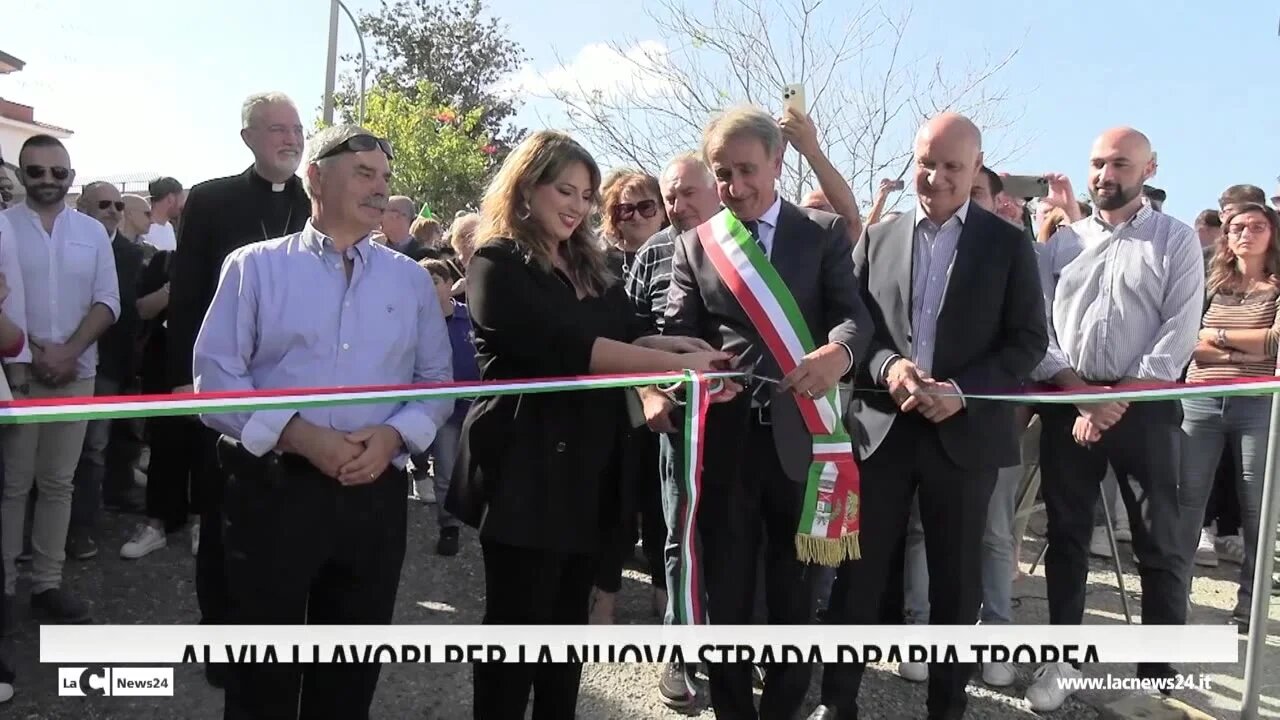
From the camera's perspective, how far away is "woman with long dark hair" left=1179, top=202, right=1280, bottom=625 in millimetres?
4547

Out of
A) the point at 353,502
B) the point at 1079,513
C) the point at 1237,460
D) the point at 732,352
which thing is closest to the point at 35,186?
the point at 353,502

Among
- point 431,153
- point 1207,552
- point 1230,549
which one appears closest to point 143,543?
point 1207,552

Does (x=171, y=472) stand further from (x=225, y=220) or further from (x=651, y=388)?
(x=651, y=388)

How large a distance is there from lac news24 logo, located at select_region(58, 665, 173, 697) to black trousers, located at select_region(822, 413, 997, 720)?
8.29 feet

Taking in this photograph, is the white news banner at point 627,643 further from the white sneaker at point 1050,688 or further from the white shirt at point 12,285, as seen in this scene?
the white shirt at point 12,285

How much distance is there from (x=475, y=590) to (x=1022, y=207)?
4029mm

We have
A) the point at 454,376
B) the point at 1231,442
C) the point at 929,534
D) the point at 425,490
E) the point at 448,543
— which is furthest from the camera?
the point at 425,490

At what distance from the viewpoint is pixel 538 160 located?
8.42 feet

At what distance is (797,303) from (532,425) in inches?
39.1

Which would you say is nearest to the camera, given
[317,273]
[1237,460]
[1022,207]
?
[317,273]

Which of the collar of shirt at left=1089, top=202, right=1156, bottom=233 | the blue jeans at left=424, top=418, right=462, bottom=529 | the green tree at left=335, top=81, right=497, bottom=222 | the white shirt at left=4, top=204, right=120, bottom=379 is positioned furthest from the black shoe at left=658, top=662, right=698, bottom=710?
the green tree at left=335, top=81, right=497, bottom=222

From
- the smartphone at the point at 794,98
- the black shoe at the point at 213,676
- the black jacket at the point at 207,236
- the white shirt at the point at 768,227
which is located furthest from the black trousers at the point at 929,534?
the black jacket at the point at 207,236

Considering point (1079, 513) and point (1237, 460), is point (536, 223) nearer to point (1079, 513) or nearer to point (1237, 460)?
point (1079, 513)

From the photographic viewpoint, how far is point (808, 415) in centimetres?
287
